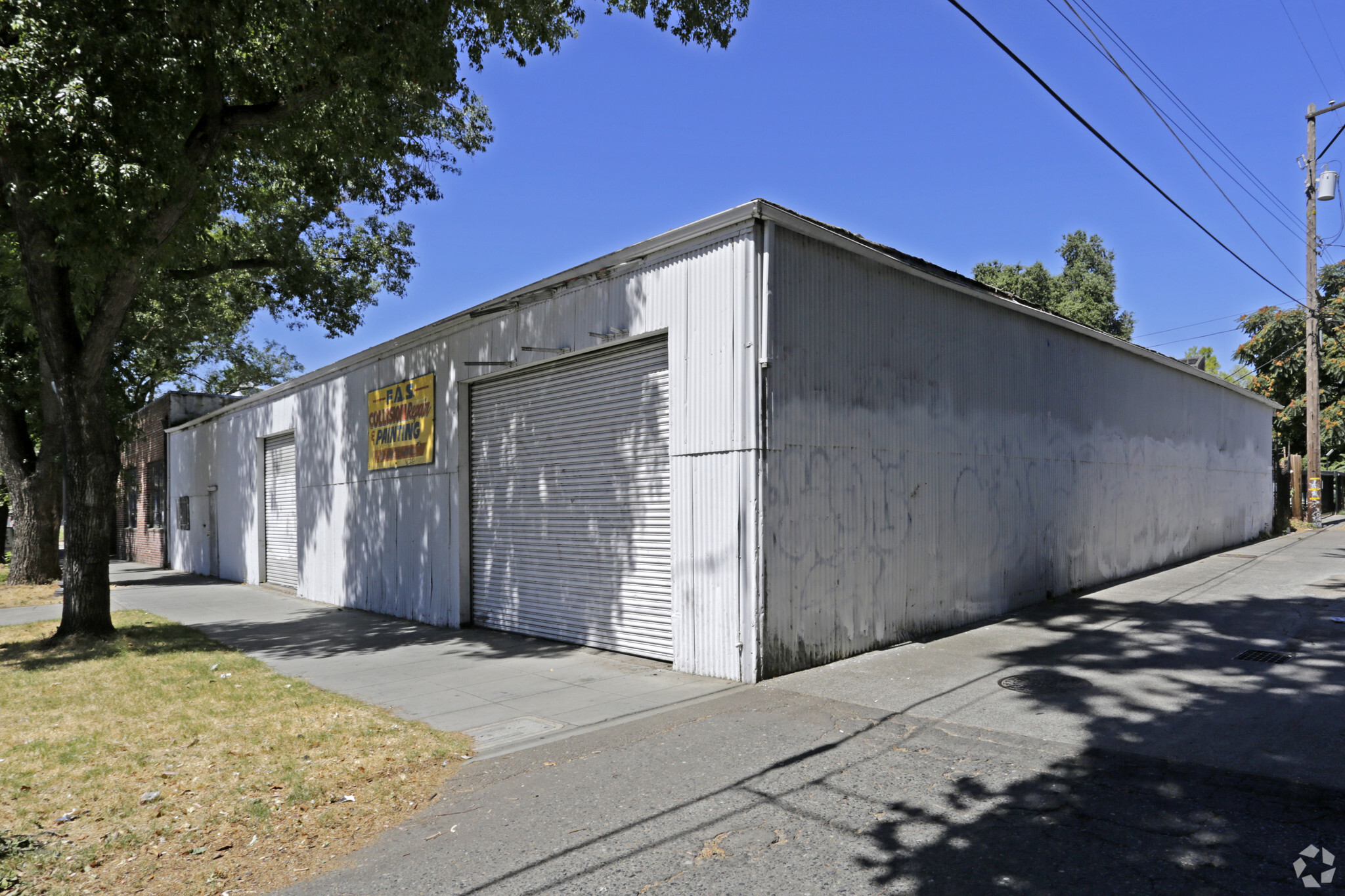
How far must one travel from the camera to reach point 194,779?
18.4ft

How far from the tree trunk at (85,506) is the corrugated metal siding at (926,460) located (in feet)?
30.1

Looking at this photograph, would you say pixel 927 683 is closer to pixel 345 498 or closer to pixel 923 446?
pixel 923 446

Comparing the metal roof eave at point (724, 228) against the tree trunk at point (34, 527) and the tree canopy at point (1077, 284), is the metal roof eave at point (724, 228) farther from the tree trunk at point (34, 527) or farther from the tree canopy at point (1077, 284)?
the tree canopy at point (1077, 284)

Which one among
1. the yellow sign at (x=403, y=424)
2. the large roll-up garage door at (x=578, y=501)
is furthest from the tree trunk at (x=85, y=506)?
the large roll-up garage door at (x=578, y=501)

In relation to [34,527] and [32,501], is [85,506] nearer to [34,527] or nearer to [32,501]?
[32,501]

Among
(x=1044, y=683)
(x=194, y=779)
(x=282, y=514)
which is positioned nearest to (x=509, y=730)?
(x=194, y=779)

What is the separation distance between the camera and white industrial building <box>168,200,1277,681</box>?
8.08 m

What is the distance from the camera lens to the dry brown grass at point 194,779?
14.4ft

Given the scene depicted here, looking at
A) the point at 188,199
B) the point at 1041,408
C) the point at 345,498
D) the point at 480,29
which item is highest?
the point at 480,29

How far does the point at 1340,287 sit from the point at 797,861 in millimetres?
39306

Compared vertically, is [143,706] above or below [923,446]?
below

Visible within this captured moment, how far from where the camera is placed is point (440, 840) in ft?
15.0

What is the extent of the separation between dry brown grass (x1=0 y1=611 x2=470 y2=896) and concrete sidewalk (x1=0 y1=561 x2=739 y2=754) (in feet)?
1.52

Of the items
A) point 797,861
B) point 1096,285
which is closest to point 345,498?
point 797,861
